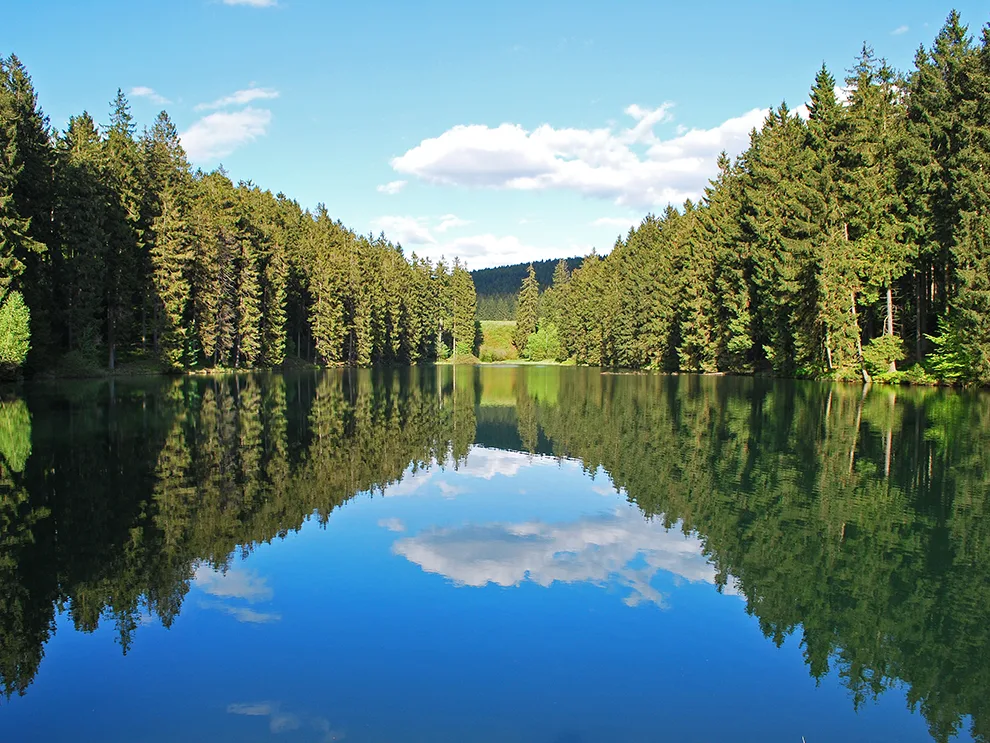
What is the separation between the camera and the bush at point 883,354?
43.5 meters

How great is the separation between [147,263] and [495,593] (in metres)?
58.3

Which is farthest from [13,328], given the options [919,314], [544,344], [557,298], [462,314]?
[544,344]

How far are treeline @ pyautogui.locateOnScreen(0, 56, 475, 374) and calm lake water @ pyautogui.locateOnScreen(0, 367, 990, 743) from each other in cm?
3032

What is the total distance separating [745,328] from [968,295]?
24.0 meters

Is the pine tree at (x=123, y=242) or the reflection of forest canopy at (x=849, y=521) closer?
the reflection of forest canopy at (x=849, y=521)

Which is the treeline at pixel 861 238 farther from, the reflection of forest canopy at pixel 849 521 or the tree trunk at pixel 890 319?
the reflection of forest canopy at pixel 849 521

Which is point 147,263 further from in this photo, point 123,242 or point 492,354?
point 492,354

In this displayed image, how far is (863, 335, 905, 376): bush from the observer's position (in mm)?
43531

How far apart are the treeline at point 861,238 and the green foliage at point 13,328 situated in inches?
Answer: 1801

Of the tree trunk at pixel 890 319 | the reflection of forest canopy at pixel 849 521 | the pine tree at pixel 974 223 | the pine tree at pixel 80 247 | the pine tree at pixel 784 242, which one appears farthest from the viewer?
the pine tree at pixel 80 247

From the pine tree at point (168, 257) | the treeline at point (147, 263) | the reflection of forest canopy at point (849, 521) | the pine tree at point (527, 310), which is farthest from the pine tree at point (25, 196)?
the pine tree at point (527, 310)

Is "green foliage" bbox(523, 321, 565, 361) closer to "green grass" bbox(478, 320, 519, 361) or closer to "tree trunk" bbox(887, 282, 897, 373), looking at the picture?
"green grass" bbox(478, 320, 519, 361)

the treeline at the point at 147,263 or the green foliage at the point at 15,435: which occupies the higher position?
the treeline at the point at 147,263

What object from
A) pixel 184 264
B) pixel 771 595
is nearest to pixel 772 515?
pixel 771 595
